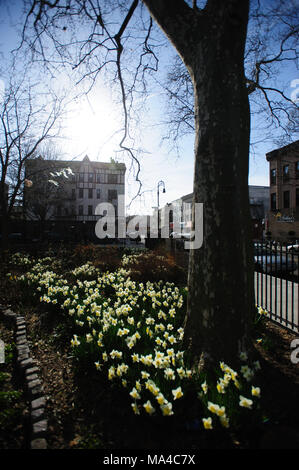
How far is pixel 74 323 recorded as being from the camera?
13.7ft

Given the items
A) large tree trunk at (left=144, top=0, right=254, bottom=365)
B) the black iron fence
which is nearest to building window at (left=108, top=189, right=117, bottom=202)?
the black iron fence

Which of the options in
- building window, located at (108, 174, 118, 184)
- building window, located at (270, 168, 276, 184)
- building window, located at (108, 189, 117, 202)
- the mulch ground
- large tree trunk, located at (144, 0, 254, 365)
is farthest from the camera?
building window, located at (108, 174, 118, 184)

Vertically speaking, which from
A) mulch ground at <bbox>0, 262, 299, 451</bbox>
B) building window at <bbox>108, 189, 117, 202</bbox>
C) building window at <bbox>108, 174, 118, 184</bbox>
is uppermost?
building window at <bbox>108, 174, 118, 184</bbox>

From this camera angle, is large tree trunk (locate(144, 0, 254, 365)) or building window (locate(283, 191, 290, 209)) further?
building window (locate(283, 191, 290, 209))

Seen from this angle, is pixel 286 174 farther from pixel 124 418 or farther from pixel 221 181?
pixel 124 418

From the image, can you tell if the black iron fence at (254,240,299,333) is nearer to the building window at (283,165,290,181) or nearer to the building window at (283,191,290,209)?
the building window at (283,165,290,181)

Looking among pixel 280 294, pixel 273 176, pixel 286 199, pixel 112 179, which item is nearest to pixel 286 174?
pixel 286 199

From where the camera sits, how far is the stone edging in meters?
2.14

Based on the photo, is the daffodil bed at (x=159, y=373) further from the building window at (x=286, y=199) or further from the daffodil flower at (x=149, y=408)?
the building window at (x=286, y=199)

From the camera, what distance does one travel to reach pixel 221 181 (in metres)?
2.85

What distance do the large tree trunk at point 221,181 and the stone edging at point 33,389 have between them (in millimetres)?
1720

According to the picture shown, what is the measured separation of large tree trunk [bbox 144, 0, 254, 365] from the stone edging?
1.72 meters
